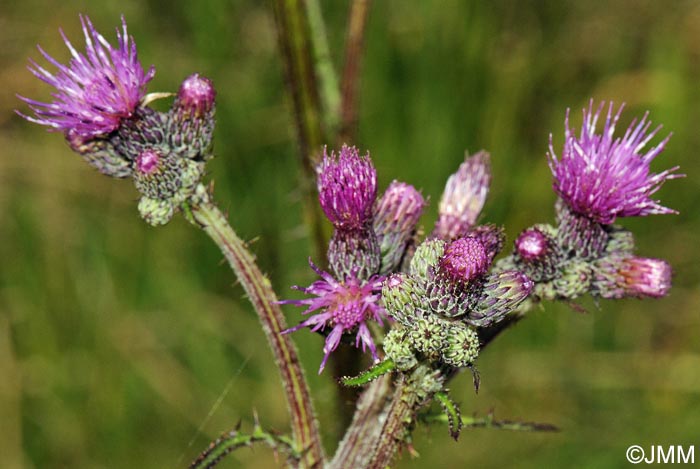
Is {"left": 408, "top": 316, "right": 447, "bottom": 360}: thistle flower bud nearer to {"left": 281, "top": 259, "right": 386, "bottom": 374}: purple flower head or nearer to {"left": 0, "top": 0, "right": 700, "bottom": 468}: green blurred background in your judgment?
{"left": 281, "top": 259, "right": 386, "bottom": 374}: purple flower head

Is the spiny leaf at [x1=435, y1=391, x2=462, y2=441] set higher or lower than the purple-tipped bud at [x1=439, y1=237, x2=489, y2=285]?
lower

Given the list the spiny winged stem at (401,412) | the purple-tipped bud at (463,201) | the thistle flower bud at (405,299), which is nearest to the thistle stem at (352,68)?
the purple-tipped bud at (463,201)

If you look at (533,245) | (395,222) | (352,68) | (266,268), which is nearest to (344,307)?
(395,222)

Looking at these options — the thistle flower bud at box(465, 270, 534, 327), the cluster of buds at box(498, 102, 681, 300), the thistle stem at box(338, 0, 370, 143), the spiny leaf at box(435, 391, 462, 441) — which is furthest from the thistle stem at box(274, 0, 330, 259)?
the spiny leaf at box(435, 391, 462, 441)

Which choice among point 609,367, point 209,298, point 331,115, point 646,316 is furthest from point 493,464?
point 331,115

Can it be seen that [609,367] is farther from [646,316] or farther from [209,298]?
[209,298]

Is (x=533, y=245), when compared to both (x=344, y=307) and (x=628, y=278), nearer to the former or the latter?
(x=628, y=278)
